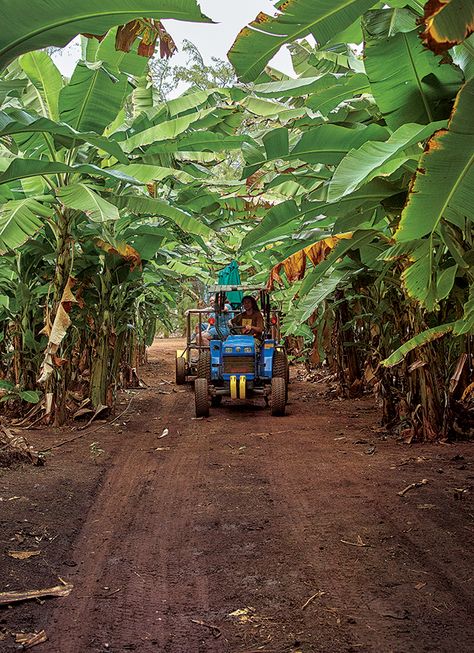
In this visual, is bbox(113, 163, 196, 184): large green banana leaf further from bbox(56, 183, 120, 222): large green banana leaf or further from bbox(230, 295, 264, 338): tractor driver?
bbox(230, 295, 264, 338): tractor driver

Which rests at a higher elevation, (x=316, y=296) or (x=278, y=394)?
(x=316, y=296)

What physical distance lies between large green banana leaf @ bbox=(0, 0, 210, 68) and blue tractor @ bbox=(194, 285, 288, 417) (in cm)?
712

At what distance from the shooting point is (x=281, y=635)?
2.97 m

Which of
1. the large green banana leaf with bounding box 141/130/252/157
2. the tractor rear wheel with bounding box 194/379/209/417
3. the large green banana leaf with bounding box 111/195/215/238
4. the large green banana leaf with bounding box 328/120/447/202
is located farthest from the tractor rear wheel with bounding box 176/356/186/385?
the large green banana leaf with bounding box 328/120/447/202

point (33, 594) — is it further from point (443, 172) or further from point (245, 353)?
point (245, 353)

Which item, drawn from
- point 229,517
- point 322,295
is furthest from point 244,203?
point 229,517

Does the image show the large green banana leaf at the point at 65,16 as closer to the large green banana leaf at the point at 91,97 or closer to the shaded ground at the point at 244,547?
the large green banana leaf at the point at 91,97

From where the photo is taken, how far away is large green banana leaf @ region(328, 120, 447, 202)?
331cm

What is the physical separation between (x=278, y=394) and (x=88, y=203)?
17.2 ft

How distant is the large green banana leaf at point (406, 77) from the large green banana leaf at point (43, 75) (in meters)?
3.67

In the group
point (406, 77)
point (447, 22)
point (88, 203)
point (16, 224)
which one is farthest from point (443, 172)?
point (16, 224)

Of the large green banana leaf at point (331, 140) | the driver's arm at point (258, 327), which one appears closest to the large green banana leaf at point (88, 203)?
the large green banana leaf at point (331, 140)

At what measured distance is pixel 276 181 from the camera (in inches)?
212

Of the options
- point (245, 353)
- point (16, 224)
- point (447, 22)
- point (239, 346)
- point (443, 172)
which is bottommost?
point (245, 353)
